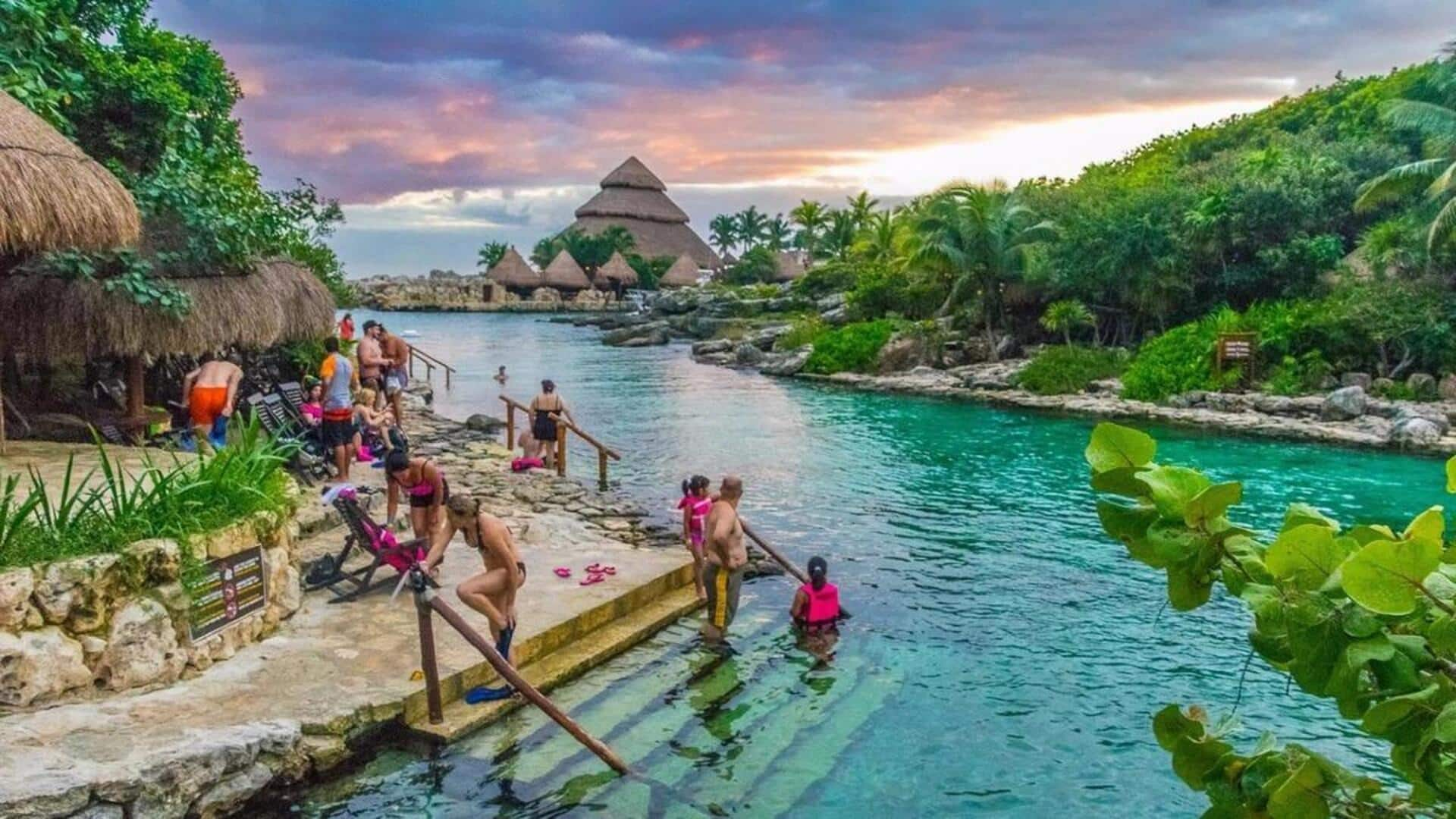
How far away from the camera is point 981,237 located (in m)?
31.7

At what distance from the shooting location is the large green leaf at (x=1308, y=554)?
1761mm

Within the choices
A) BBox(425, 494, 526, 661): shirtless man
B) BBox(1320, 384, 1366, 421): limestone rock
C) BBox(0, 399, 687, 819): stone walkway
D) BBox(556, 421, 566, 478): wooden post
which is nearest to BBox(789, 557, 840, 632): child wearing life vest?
BBox(0, 399, 687, 819): stone walkway

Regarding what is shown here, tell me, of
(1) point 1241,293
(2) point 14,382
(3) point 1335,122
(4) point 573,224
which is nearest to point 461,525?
(2) point 14,382

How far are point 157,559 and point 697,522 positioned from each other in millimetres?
4680

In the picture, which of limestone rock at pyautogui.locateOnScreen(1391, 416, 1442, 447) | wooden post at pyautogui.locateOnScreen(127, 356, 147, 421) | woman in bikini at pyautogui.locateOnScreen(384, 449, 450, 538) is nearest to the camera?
woman in bikini at pyautogui.locateOnScreen(384, 449, 450, 538)

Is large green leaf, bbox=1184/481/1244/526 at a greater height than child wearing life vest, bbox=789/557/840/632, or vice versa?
large green leaf, bbox=1184/481/1244/526

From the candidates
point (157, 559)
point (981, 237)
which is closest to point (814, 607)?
point (157, 559)

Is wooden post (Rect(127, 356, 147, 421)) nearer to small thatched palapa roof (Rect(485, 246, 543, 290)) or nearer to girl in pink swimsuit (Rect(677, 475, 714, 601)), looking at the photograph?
girl in pink swimsuit (Rect(677, 475, 714, 601))

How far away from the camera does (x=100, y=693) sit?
19.9 feet

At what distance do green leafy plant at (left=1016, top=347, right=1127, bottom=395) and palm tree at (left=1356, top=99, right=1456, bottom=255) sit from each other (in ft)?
22.7

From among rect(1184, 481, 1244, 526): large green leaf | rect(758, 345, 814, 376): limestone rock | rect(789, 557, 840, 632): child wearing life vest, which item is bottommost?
rect(789, 557, 840, 632): child wearing life vest

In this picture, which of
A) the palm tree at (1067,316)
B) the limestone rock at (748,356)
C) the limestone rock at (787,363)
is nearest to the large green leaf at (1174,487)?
the palm tree at (1067,316)

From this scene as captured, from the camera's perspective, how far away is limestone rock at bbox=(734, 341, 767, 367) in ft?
127

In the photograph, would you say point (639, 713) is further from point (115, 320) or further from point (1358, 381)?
point (1358, 381)
